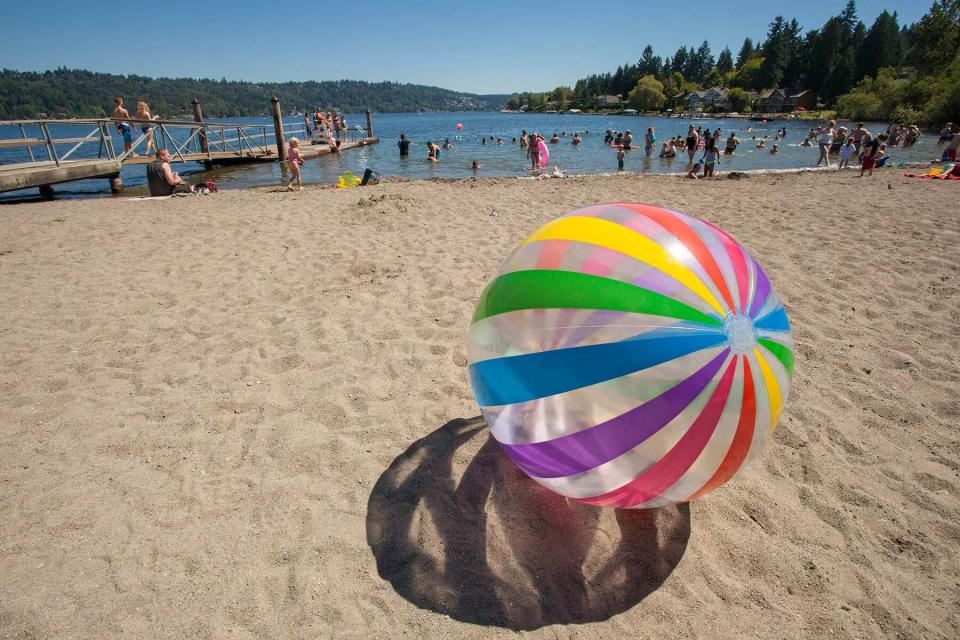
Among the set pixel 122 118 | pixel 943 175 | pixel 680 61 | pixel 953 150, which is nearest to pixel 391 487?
pixel 943 175

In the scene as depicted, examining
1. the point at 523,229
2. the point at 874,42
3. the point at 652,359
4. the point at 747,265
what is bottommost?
the point at 523,229

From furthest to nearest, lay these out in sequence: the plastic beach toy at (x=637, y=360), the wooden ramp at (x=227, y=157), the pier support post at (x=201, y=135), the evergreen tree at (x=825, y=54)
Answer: the evergreen tree at (x=825, y=54)
the pier support post at (x=201, y=135)
the wooden ramp at (x=227, y=157)
the plastic beach toy at (x=637, y=360)

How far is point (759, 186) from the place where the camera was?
492 inches

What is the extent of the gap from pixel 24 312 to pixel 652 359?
6613 millimetres

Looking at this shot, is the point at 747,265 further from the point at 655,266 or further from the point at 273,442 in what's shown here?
the point at 273,442

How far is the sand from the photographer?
7.09ft

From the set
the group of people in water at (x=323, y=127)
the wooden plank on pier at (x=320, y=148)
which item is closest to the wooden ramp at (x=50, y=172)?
the wooden plank on pier at (x=320, y=148)

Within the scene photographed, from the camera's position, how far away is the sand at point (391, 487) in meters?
2.16

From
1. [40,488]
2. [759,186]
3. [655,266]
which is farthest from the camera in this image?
[759,186]

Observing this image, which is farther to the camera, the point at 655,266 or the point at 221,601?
the point at 221,601

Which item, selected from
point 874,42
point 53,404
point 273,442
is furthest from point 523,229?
point 874,42

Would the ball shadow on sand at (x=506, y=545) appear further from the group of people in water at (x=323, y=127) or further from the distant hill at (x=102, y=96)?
the distant hill at (x=102, y=96)

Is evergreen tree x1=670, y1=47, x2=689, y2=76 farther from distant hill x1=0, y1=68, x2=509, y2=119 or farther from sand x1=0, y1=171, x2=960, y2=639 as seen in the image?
sand x1=0, y1=171, x2=960, y2=639

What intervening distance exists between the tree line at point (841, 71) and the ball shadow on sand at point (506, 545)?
186 feet
